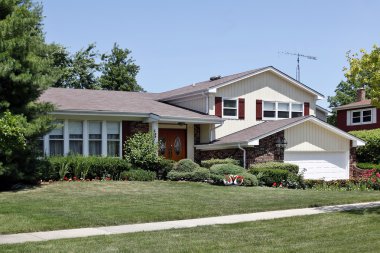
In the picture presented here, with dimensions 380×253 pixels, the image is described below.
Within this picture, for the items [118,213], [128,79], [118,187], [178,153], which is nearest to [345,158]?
[178,153]

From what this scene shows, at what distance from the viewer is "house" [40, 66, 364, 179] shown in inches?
919

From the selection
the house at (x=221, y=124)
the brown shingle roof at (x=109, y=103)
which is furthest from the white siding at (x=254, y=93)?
the brown shingle roof at (x=109, y=103)

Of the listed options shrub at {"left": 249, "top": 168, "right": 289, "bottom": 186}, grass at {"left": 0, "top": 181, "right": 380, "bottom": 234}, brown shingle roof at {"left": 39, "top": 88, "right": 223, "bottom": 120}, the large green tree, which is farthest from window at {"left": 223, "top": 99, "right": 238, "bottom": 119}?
the large green tree

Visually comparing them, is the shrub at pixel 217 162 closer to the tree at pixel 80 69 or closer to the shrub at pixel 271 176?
the shrub at pixel 271 176

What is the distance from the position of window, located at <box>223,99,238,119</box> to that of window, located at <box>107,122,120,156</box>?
19.4ft

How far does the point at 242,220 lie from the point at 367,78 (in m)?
4.81

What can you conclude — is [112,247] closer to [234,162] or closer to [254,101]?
[234,162]

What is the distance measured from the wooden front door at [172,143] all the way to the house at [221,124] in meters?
0.05

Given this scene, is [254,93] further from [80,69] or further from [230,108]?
[80,69]

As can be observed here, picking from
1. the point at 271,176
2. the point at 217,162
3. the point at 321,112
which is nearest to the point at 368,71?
the point at 271,176

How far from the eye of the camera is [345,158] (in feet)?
88.3

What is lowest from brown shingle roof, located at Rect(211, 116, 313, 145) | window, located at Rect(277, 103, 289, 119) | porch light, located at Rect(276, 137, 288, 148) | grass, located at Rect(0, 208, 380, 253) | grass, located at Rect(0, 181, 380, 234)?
grass, located at Rect(0, 208, 380, 253)

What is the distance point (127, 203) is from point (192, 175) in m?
8.00

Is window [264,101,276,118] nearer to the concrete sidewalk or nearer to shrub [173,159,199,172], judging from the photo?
shrub [173,159,199,172]
